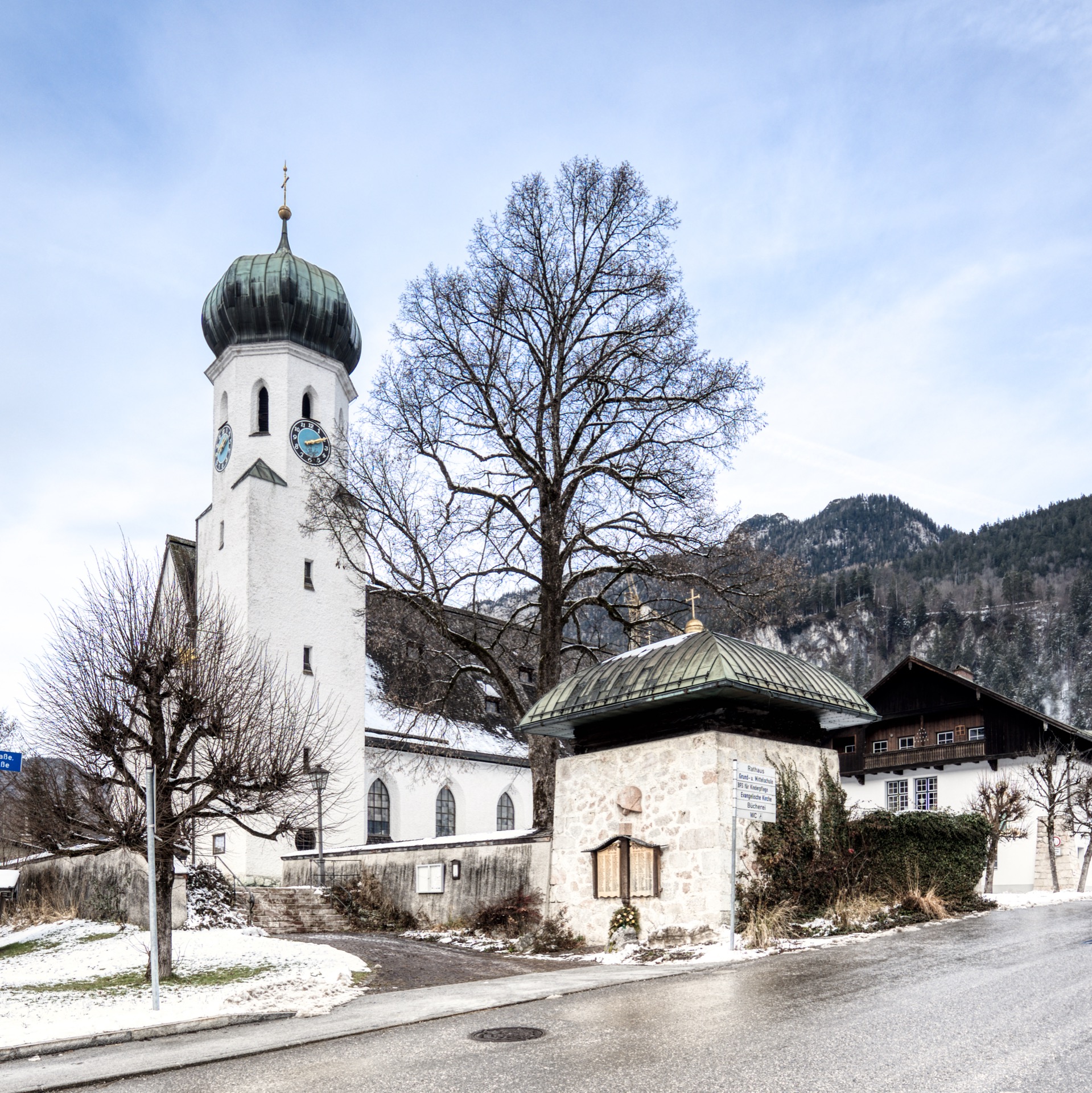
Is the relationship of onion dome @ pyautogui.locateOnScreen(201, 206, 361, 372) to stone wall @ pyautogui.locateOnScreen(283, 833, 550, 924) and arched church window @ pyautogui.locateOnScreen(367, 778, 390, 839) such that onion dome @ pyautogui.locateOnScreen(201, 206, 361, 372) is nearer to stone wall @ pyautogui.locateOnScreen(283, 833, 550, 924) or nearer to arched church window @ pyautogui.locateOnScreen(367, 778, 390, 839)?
arched church window @ pyautogui.locateOnScreen(367, 778, 390, 839)

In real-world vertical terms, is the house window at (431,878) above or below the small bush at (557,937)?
above

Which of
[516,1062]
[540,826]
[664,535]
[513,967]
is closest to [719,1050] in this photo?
[516,1062]

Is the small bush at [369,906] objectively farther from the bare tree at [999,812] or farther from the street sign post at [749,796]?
the bare tree at [999,812]

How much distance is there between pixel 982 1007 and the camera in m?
9.16

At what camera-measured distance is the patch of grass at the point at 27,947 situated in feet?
60.8

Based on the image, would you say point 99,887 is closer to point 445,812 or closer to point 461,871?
point 461,871

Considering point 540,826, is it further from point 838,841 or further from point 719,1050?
point 719,1050

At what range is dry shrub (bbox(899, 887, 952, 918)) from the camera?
16.9 meters

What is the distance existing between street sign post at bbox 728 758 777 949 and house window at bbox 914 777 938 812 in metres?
28.1

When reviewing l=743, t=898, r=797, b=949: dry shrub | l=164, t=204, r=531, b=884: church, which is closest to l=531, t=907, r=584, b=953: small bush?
l=743, t=898, r=797, b=949: dry shrub

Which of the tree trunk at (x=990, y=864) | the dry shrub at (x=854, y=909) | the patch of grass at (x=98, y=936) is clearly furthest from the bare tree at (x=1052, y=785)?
the patch of grass at (x=98, y=936)

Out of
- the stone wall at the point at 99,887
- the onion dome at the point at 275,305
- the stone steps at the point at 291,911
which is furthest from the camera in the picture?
the onion dome at the point at 275,305

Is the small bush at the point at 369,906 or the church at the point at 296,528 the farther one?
the church at the point at 296,528

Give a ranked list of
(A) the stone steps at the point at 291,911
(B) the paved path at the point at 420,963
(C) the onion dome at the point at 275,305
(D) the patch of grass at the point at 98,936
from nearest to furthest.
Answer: (B) the paved path at the point at 420,963
(D) the patch of grass at the point at 98,936
(A) the stone steps at the point at 291,911
(C) the onion dome at the point at 275,305
